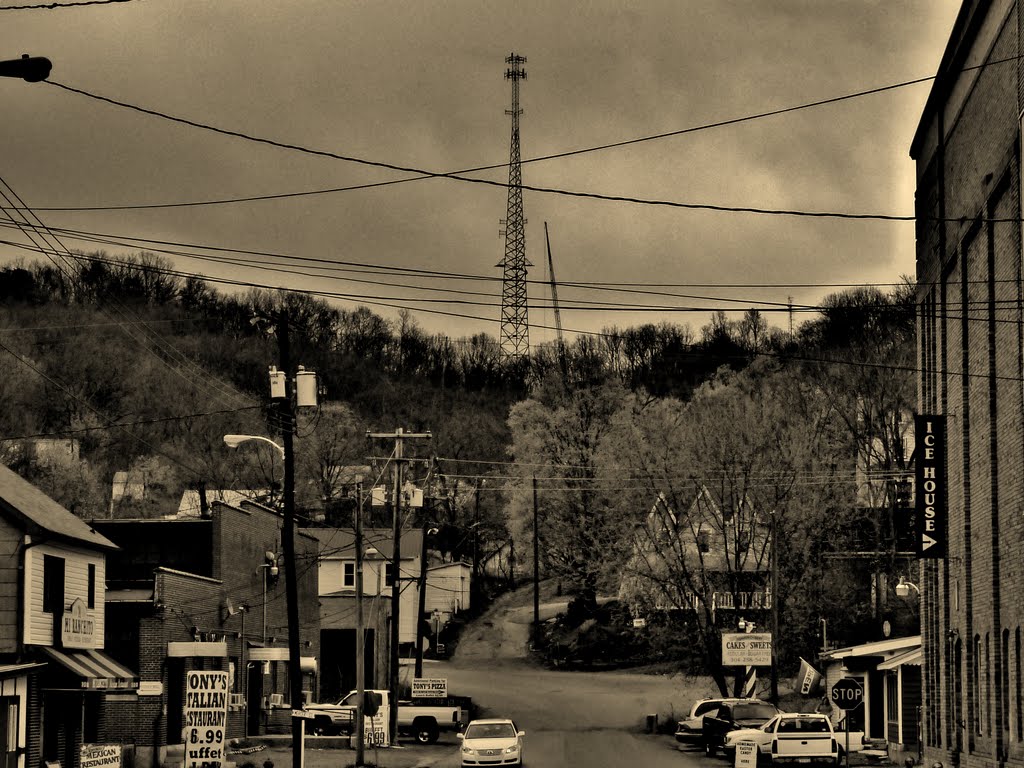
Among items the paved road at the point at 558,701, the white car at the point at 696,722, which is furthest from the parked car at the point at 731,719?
the paved road at the point at 558,701

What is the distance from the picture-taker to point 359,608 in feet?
136

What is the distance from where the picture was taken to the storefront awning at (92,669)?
33.5 m

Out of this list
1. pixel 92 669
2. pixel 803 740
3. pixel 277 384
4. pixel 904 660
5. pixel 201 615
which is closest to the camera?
pixel 277 384

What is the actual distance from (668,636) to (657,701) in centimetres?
579

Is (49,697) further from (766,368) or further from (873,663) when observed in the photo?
(766,368)

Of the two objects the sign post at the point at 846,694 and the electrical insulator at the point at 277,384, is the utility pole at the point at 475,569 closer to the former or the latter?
the electrical insulator at the point at 277,384

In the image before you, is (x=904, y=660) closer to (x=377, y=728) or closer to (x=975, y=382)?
(x=975, y=382)

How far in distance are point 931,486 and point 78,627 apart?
2069cm

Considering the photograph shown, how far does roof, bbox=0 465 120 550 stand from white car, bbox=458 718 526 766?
11116mm

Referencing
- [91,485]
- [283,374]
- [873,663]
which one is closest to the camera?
[283,374]

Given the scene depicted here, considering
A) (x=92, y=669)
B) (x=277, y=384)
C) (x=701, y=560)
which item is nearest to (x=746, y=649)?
(x=701, y=560)

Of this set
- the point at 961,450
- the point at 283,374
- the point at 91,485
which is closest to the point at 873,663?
the point at 961,450

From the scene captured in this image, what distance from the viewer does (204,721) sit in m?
28.7

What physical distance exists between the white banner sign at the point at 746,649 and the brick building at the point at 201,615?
14749 millimetres
